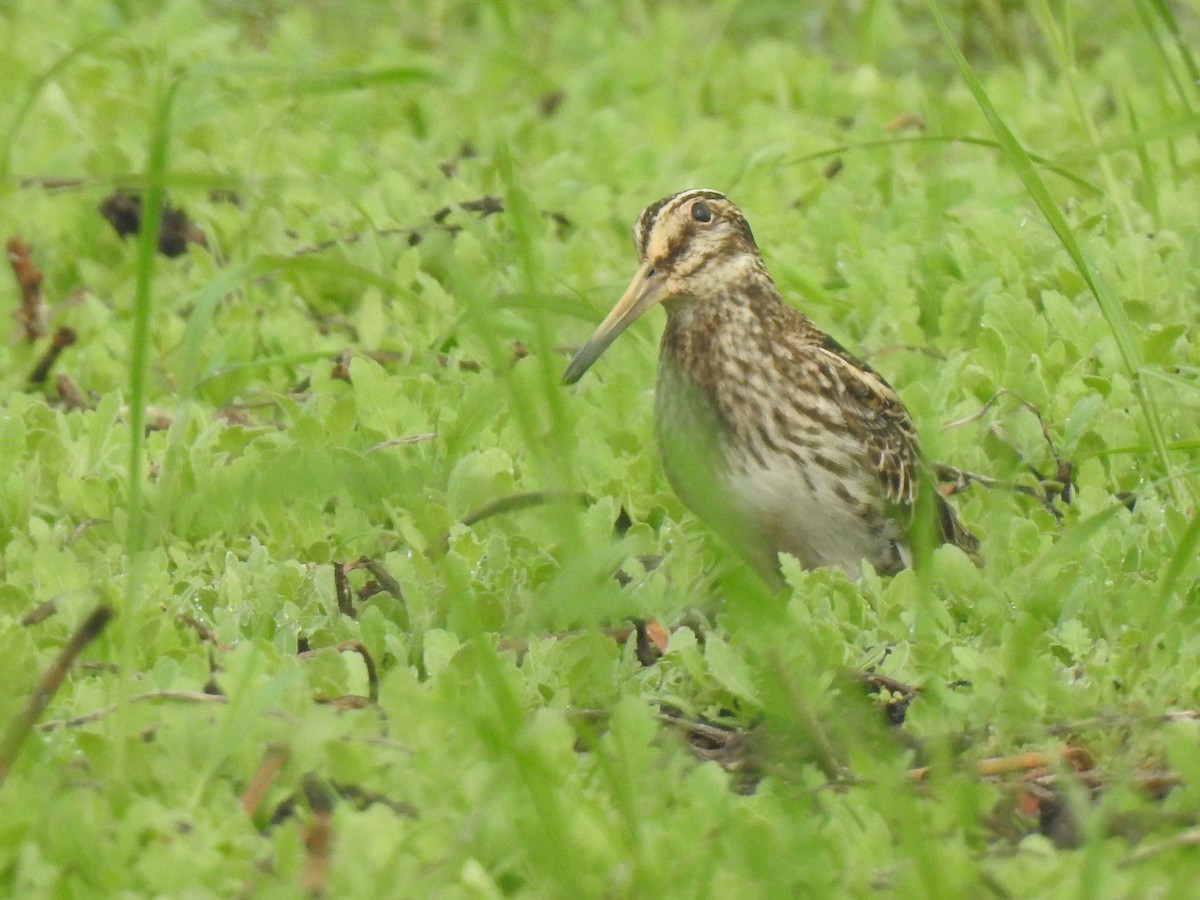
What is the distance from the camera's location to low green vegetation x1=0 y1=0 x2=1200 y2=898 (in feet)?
10.4

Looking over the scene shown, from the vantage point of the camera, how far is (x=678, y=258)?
4.86 metres

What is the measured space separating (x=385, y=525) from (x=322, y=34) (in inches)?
161

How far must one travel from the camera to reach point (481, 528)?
455 centimetres

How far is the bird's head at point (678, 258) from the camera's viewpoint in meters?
4.79

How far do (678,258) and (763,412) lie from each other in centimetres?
42

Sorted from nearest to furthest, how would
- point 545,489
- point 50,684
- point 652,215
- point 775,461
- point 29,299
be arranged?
point 50,684, point 545,489, point 775,461, point 652,215, point 29,299

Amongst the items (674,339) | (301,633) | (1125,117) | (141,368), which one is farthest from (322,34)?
(141,368)

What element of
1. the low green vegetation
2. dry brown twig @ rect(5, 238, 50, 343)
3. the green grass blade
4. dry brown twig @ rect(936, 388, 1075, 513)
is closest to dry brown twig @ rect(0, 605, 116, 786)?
the low green vegetation

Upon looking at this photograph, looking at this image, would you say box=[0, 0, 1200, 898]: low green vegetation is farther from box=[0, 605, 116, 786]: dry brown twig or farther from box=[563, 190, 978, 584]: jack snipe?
box=[563, 190, 978, 584]: jack snipe

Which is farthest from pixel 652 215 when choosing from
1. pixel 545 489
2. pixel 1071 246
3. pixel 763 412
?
pixel 1071 246

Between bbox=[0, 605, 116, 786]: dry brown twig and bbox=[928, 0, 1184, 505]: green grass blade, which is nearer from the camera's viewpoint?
bbox=[0, 605, 116, 786]: dry brown twig

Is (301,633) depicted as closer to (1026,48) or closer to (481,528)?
(481,528)

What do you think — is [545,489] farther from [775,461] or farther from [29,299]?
[29,299]

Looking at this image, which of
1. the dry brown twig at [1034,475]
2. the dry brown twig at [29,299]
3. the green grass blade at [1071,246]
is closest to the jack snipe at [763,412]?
the dry brown twig at [1034,475]
